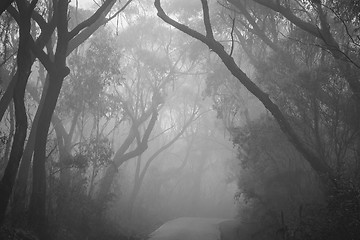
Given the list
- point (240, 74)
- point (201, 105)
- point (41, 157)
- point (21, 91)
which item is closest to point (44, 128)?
point (41, 157)

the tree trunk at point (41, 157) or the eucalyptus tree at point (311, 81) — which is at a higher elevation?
the eucalyptus tree at point (311, 81)

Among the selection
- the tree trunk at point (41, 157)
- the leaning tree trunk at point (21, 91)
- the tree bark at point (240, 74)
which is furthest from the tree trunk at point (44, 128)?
the tree bark at point (240, 74)

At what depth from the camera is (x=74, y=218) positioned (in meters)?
12.3

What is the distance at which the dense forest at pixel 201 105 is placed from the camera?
8.49 meters

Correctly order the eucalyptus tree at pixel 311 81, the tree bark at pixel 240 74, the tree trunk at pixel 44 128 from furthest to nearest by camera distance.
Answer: the eucalyptus tree at pixel 311 81, the tree bark at pixel 240 74, the tree trunk at pixel 44 128

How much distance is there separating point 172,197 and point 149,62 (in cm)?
1611

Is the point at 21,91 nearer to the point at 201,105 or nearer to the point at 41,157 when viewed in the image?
the point at 41,157

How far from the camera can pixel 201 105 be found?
96.9ft

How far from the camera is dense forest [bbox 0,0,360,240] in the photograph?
849cm

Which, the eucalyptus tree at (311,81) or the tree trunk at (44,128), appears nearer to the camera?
the tree trunk at (44,128)

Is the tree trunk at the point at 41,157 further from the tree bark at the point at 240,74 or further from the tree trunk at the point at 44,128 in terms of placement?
the tree bark at the point at 240,74

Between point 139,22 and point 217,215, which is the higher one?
point 139,22

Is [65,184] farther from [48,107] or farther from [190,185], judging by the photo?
[190,185]

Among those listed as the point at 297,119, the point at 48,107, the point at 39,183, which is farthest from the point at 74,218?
the point at 297,119
